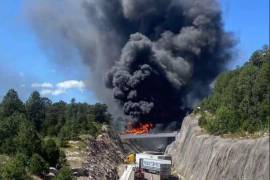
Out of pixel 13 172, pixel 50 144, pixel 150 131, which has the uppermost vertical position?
pixel 150 131

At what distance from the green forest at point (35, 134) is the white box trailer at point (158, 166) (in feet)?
45.4

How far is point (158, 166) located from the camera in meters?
97.1

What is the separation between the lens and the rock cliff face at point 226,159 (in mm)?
46281

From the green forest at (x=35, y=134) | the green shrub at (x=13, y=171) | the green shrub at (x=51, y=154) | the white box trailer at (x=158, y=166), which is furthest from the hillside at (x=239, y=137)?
the green shrub at (x=13, y=171)

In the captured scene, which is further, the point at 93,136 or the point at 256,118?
the point at 93,136

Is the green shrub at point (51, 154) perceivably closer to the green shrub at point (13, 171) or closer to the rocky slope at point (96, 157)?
the rocky slope at point (96, 157)

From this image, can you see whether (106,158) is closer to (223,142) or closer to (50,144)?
(50,144)

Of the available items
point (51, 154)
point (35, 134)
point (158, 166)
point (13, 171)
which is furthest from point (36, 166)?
point (158, 166)

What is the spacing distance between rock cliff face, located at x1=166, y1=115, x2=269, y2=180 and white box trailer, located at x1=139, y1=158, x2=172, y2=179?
2.22m

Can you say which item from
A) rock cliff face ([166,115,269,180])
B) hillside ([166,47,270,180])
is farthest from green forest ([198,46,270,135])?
rock cliff face ([166,115,269,180])

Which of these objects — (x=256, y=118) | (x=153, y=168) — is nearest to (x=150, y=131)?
(x=153, y=168)

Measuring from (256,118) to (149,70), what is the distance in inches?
4790

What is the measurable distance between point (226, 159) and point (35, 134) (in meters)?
48.9

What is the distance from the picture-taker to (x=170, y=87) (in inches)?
7569
